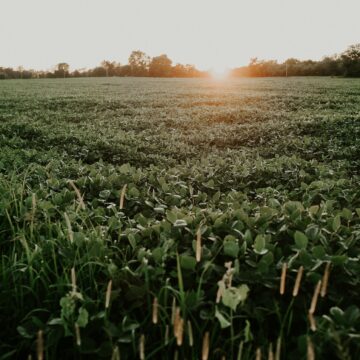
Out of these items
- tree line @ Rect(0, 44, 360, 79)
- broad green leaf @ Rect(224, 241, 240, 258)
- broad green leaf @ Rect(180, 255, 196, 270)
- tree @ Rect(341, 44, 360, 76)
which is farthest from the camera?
tree line @ Rect(0, 44, 360, 79)

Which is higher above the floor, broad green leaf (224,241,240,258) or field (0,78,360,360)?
broad green leaf (224,241,240,258)

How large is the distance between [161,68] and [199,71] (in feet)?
29.3

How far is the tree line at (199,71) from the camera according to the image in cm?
6053

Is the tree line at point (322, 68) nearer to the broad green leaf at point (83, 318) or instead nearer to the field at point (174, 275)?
the field at point (174, 275)

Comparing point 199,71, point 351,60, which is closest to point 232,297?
point 351,60

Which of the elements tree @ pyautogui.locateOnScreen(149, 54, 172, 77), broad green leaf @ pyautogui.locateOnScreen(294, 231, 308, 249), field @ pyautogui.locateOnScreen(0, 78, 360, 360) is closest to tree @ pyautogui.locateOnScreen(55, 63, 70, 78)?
tree @ pyautogui.locateOnScreen(149, 54, 172, 77)

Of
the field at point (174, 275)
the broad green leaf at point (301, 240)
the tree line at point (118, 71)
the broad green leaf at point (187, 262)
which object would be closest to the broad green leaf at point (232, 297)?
the field at point (174, 275)

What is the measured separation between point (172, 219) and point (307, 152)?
5.88m

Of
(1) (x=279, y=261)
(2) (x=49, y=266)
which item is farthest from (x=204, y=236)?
(2) (x=49, y=266)

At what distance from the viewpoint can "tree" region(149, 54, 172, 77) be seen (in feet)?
304

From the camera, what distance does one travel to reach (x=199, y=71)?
92.6 meters

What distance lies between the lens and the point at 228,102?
765 inches

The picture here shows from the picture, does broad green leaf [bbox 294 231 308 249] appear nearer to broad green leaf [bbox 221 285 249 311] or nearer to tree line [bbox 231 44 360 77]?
broad green leaf [bbox 221 285 249 311]

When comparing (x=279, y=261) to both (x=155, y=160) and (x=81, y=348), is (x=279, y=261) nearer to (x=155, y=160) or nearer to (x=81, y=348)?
(x=81, y=348)
